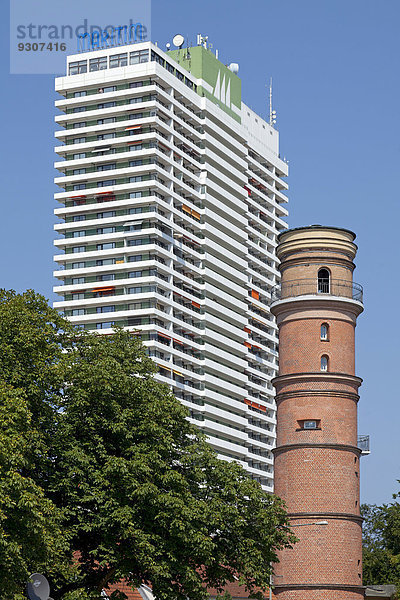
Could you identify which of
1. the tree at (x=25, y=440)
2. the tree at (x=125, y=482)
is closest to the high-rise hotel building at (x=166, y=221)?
the tree at (x=125, y=482)

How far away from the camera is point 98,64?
14912 cm

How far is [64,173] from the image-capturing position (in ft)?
494

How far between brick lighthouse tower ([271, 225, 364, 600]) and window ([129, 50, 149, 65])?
85.9 meters

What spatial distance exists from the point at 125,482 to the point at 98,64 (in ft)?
Result: 373

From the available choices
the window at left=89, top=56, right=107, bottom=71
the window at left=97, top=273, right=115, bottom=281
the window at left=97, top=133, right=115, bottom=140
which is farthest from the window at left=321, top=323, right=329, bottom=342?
the window at left=89, top=56, right=107, bottom=71

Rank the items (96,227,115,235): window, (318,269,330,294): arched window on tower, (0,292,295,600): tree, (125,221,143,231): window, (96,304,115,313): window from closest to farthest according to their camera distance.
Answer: (0,292,295,600): tree
(318,269,330,294): arched window on tower
(96,304,115,313): window
(125,221,143,231): window
(96,227,115,235): window

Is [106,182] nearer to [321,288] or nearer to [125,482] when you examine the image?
[321,288]

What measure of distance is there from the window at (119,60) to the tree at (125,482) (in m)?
105

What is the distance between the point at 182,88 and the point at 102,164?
15181 mm

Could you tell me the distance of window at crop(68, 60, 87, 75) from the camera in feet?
495

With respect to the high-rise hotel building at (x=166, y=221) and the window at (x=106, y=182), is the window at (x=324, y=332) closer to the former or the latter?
the high-rise hotel building at (x=166, y=221)

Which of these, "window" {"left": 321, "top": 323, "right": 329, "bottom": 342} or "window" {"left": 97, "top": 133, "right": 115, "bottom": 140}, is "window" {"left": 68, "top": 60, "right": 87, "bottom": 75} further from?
"window" {"left": 321, "top": 323, "right": 329, "bottom": 342}

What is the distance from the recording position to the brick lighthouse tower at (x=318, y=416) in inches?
2315

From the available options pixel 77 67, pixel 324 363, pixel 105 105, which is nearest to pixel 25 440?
pixel 324 363
